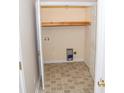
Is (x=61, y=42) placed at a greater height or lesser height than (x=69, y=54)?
greater

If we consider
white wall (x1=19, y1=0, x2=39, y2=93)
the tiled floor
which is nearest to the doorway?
the tiled floor

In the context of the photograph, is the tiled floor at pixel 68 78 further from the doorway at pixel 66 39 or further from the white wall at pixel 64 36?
the white wall at pixel 64 36

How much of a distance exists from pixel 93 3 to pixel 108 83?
214cm

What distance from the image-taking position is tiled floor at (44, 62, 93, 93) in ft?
10.1

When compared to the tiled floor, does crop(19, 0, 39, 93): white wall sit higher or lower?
higher

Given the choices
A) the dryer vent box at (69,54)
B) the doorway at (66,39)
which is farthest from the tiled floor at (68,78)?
the dryer vent box at (69,54)

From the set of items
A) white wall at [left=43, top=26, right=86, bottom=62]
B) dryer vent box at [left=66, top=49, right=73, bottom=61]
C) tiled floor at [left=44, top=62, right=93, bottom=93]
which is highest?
white wall at [left=43, top=26, right=86, bottom=62]

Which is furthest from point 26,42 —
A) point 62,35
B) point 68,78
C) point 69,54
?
point 69,54

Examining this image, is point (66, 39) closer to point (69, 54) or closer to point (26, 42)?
point (69, 54)

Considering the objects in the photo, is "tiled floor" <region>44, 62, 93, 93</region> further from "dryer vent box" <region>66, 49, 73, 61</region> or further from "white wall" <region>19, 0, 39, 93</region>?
"white wall" <region>19, 0, 39, 93</region>

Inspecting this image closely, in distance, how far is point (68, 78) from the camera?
3588 millimetres

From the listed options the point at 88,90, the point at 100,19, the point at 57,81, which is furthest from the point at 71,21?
the point at 100,19

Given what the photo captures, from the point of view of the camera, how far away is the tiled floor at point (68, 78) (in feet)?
10.1
